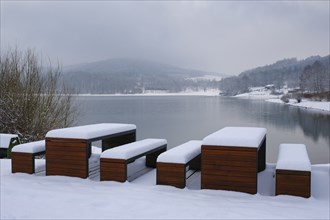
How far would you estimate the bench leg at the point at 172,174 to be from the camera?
579 cm

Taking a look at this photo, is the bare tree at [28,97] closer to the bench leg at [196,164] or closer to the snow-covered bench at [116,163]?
the snow-covered bench at [116,163]

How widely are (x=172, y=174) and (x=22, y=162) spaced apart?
3.29m

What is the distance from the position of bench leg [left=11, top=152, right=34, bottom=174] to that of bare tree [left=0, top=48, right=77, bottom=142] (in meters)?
6.22

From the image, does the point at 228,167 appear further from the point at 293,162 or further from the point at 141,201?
the point at 141,201

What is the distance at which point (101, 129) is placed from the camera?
702cm

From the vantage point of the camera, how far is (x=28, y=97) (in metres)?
13.0

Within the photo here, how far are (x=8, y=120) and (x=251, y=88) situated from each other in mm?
134770

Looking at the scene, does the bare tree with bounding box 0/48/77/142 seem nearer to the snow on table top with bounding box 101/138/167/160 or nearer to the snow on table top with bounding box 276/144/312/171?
the snow on table top with bounding box 101/138/167/160

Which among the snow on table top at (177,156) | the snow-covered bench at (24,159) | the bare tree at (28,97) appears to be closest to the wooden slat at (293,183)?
the snow on table top at (177,156)

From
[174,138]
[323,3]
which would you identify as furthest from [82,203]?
[323,3]

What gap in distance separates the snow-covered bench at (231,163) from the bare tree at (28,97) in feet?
31.0

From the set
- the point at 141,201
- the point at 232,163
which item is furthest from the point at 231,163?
the point at 141,201

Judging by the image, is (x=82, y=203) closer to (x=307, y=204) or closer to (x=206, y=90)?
(x=307, y=204)

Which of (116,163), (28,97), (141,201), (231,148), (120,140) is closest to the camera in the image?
(141,201)
